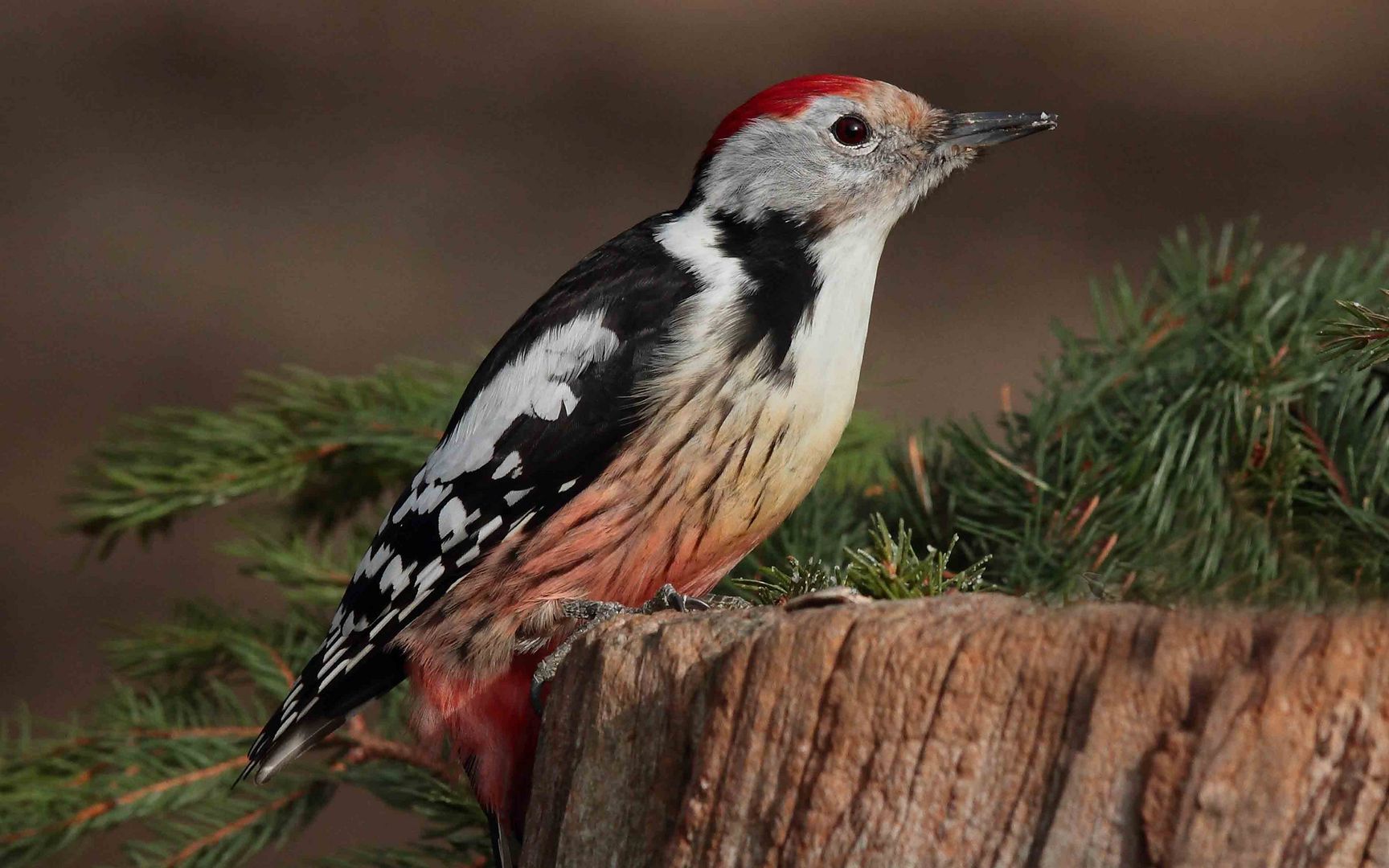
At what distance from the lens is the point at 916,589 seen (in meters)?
0.98

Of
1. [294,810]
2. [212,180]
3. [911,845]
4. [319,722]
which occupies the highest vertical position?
[212,180]

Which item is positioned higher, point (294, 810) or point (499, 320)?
point (499, 320)

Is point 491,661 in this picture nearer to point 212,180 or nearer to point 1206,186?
point 1206,186

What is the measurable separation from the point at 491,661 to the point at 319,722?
0.64ft

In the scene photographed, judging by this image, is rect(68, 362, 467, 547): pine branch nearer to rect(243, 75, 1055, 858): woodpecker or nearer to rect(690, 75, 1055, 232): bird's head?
rect(243, 75, 1055, 858): woodpecker

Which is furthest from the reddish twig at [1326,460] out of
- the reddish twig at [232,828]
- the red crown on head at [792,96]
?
the reddish twig at [232,828]

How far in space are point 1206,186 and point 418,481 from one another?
2682 mm

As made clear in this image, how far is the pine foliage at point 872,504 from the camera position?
1244 mm

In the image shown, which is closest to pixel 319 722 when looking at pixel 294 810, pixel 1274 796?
pixel 294 810

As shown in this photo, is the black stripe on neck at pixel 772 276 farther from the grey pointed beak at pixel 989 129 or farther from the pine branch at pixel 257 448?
the pine branch at pixel 257 448

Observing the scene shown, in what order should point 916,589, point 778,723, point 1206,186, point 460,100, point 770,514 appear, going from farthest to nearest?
point 460,100 → point 1206,186 → point 770,514 → point 916,589 → point 778,723

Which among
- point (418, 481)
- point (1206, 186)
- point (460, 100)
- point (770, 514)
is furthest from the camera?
point (460, 100)

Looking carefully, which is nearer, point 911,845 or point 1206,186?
point 911,845

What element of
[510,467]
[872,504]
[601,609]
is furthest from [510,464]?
[872,504]
